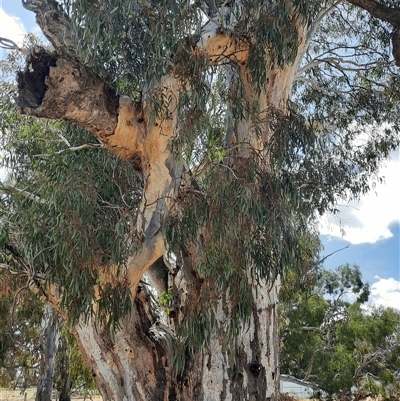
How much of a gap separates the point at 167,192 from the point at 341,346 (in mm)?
7505

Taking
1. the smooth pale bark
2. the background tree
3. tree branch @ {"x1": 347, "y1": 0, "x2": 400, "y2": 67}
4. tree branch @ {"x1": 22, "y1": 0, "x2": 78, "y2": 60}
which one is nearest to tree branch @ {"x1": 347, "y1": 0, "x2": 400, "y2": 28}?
tree branch @ {"x1": 347, "y1": 0, "x2": 400, "y2": 67}

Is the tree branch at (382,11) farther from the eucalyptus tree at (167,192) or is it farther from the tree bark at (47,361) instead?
the tree bark at (47,361)

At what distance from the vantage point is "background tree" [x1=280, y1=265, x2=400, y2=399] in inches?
384

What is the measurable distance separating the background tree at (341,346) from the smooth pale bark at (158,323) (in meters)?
5.29

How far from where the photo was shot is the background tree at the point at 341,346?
9.77 metres

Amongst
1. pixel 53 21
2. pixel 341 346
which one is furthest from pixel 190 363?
pixel 341 346

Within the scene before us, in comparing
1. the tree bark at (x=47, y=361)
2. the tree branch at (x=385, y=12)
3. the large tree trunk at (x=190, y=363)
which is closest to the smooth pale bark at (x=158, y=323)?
the large tree trunk at (x=190, y=363)

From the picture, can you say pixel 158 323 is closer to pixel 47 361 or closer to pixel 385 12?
pixel 385 12

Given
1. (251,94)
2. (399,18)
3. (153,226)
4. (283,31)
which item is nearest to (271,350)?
(153,226)

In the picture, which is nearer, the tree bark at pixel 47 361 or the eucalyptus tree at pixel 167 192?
the eucalyptus tree at pixel 167 192

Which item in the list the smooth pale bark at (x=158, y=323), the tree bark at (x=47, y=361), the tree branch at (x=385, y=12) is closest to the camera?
the smooth pale bark at (x=158, y=323)

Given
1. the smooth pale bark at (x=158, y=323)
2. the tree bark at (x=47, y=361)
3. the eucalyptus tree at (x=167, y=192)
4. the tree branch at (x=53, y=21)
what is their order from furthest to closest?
the tree bark at (x=47, y=361), the tree branch at (x=53, y=21), the smooth pale bark at (x=158, y=323), the eucalyptus tree at (x=167, y=192)

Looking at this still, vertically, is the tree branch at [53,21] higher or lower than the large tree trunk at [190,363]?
higher

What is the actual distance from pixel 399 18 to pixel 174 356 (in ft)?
10.2
